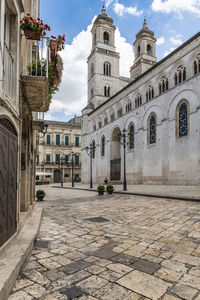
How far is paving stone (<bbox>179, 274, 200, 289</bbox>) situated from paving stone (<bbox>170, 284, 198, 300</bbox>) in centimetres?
9

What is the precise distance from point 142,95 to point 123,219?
74.5ft

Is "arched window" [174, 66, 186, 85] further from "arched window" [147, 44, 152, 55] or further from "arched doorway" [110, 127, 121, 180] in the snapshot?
"arched window" [147, 44, 152, 55]

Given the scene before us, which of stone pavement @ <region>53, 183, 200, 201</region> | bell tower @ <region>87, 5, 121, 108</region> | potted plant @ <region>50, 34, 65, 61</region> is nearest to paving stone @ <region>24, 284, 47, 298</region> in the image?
potted plant @ <region>50, 34, 65, 61</region>

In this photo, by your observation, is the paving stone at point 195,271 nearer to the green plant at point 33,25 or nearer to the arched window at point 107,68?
the green plant at point 33,25

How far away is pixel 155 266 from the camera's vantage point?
306cm

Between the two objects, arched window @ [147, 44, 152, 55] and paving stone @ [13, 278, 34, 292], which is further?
arched window @ [147, 44, 152, 55]

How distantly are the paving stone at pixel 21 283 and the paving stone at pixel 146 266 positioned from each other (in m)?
1.50

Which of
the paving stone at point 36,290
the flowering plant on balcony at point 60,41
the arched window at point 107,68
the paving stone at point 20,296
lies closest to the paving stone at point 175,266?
the paving stone at point 36,290

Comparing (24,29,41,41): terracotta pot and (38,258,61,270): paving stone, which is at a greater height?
(24,29,41,41): terracotta pot

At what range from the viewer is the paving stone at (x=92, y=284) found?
2.49 m

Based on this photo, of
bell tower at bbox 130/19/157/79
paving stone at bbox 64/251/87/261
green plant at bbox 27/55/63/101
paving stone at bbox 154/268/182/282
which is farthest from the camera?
bell tower at bbox 130/19/157/79

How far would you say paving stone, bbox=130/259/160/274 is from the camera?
293 cm

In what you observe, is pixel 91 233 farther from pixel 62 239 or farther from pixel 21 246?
pixel 21 246

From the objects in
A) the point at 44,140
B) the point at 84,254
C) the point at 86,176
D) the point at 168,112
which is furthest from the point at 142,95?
the point at 44,140
